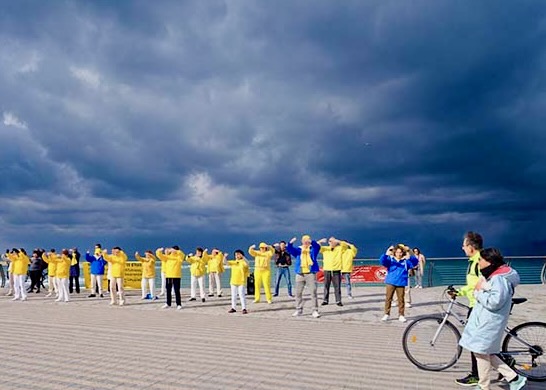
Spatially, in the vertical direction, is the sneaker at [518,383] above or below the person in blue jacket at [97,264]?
below

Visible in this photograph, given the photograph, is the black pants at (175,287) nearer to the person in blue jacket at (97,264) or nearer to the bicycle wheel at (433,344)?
the person in blue jacket at (97,264)

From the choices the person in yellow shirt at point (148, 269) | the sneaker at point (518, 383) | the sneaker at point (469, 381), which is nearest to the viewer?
the sneaker at point (518, 383)

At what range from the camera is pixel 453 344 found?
7223mm

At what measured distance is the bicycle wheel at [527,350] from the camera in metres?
6.65

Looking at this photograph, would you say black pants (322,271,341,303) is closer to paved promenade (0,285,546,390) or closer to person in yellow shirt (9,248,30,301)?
paved promenade (0,285,546,390)

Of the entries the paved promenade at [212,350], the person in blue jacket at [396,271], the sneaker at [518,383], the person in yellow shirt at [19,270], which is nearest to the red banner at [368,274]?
the paved promenade at [212,350]

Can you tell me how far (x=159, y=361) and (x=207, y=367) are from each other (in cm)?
94

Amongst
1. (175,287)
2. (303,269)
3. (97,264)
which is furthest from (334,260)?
(97,264)

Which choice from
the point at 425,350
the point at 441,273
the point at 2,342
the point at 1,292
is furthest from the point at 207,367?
the point at 1,292

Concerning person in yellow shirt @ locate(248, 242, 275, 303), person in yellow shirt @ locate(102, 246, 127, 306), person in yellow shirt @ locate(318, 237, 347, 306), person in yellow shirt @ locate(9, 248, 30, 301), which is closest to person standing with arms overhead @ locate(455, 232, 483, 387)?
person in yellow shirt @ locate(318, 237, 347, 306)

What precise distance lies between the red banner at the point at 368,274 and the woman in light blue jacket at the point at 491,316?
57.3 ft

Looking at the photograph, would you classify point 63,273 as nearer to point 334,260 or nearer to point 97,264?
point 97,264

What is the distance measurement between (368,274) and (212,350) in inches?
627

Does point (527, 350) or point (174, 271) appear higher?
point (174, 271)
